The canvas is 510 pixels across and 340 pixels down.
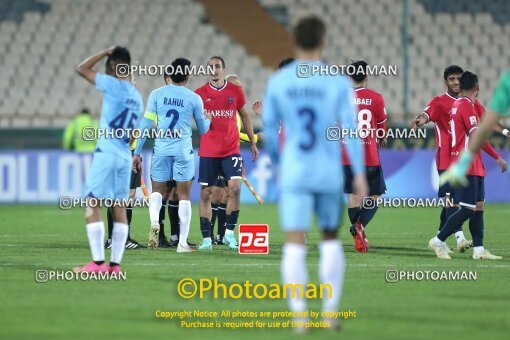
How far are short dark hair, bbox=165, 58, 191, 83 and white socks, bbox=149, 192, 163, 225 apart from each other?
1.62 meters

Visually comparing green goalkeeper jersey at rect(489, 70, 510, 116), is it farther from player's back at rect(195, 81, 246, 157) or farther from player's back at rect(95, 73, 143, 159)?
player's back at rect(195, 81, 246, 157)

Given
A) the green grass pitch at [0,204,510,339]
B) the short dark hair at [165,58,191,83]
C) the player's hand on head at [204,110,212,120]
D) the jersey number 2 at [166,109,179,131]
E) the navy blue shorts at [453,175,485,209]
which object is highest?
the short dark hair at [165,58,191,83]

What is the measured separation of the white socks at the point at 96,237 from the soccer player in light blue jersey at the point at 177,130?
9.84 ft

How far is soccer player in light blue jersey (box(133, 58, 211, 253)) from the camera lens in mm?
14172

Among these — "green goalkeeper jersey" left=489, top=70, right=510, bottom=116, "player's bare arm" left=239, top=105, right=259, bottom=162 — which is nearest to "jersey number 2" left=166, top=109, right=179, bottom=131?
"player's bare arm" left=239, top=105, right=259, bottom=162

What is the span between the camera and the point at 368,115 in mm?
14812

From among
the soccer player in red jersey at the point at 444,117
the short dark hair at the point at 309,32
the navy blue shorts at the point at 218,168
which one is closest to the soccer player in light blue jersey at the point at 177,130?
the navy blue shorts at the point at 218,168

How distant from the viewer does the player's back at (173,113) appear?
14.2 meters

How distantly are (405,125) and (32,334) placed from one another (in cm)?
2107

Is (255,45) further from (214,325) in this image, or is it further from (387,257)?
(214,325)

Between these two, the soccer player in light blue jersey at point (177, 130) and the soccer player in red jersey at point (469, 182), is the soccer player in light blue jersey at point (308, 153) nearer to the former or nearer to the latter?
the soccer player in red jersey at point (469, 182)

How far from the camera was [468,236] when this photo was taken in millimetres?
17594

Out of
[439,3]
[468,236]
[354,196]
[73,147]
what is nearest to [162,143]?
[354,196]

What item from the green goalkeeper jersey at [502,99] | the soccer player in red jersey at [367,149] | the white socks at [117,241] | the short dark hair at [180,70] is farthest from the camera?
the soccer player in red jersey at [367,149]
